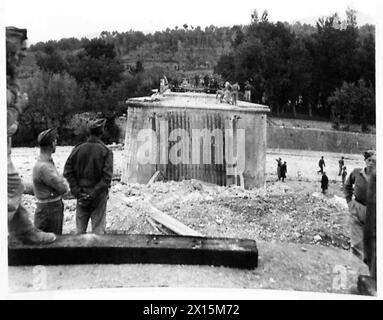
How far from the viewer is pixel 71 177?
17.9 ft

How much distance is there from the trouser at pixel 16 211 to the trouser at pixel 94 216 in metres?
0.57

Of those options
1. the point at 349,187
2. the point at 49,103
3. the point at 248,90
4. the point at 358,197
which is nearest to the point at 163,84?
the point at 248,90

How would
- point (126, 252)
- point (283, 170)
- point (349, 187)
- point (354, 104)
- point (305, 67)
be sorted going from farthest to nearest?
point (305, 67) → point (283, 170) → point (354, 104) → point (349, 187) → point (126, 252)

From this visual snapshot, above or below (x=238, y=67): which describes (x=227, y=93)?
below

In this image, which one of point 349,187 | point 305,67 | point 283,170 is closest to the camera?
point 349,187

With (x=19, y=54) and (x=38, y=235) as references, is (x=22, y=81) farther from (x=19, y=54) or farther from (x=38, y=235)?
(x=38, y=235)

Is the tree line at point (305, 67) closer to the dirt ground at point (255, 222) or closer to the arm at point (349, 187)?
the dirt ground at point (255, 222)

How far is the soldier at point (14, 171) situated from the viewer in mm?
5156

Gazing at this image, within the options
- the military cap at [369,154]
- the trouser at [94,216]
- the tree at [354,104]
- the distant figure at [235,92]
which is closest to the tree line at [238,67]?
the tree at [354,104]

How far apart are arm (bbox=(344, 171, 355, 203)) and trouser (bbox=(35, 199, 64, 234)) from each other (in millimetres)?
3196

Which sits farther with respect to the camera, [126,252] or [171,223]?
[171,223]

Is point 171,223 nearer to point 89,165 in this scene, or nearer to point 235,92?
point 89,165

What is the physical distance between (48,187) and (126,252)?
1087 millimetres
